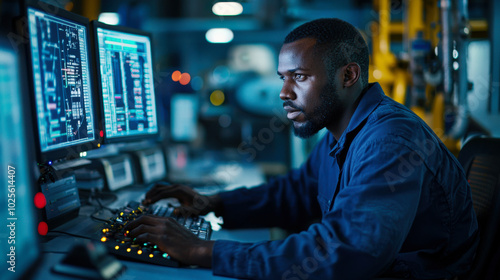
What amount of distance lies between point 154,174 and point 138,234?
3.50ft

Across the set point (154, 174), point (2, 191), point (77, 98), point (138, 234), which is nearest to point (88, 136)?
point (77, 98)

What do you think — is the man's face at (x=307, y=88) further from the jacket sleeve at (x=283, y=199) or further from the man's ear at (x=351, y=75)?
the jacket sleeve at (x=283, y=199)

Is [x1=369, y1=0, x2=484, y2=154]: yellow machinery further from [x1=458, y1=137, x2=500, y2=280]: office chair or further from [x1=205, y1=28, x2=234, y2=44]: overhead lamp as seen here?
[x1=205, y1=28, x2=234, y2=44]: overhead lamp

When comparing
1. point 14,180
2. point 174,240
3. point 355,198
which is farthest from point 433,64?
point 14,180

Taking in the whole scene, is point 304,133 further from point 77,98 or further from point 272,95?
point 272,95

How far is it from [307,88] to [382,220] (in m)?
0.47

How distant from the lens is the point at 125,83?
4.71 ft

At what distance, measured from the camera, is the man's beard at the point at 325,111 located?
3.77 ft

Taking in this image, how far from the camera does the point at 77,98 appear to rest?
1.16 meters

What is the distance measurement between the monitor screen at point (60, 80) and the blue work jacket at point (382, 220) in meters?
0.51

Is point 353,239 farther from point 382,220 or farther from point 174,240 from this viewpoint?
point 174,240

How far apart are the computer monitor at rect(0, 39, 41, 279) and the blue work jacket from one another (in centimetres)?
37

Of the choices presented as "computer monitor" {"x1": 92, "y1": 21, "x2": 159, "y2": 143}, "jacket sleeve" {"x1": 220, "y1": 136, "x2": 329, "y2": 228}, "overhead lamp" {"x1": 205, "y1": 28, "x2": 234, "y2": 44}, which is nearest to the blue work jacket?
"jacket sleeve" {"x1": 220, "y1": 136, "x2": 329, "y2": 228}

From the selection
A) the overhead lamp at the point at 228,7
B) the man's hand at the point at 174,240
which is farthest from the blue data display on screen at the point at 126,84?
the overhead lamp at the point at 228,7
